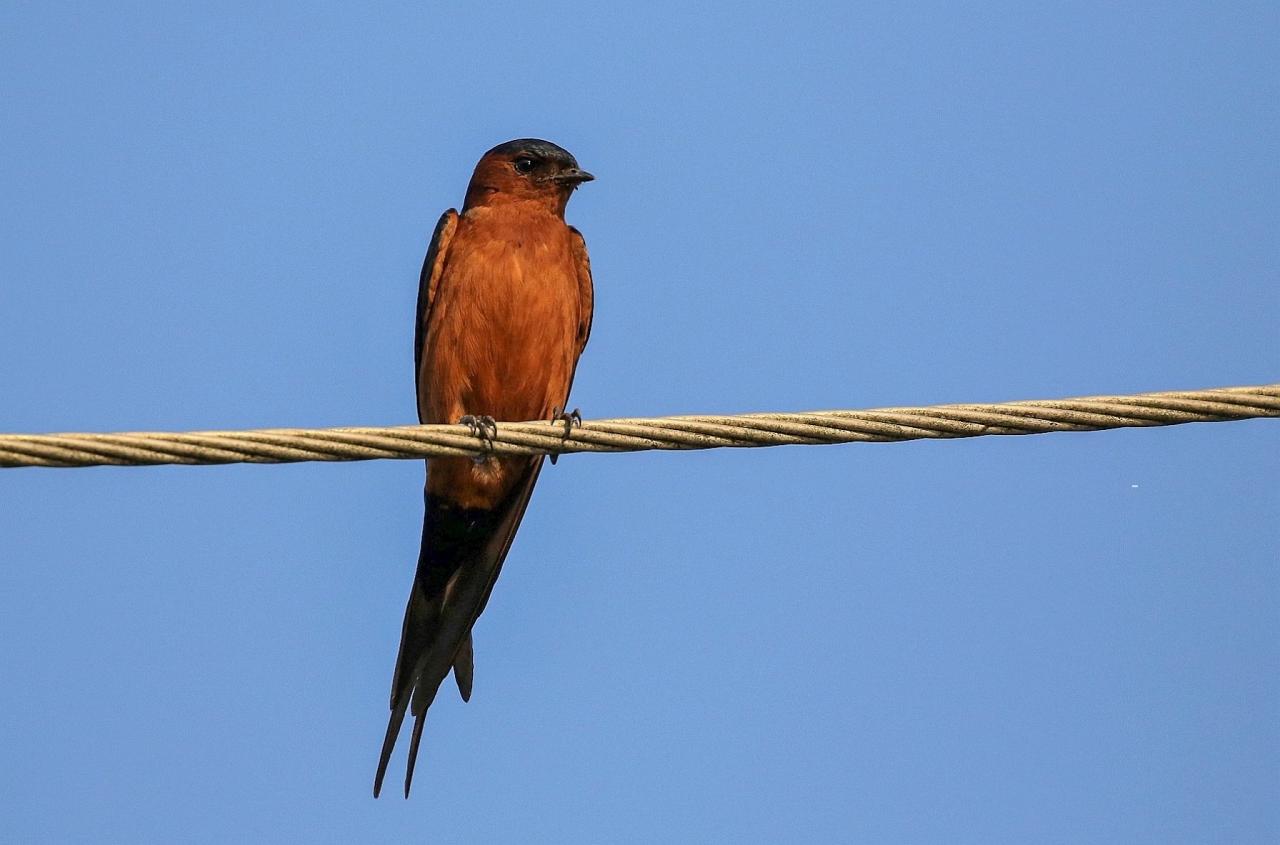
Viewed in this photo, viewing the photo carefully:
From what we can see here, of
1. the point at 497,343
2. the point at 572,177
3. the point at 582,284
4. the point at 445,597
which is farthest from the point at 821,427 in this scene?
the point at 572,177

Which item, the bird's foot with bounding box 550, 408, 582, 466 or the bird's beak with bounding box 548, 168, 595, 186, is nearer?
the bird's foot with bounding box 550, 408, 582, 466

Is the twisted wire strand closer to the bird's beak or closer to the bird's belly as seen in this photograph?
the bird's belly

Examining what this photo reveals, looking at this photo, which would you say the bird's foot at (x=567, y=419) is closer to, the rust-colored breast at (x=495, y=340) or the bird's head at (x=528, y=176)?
the rust-colored breast at (x=495, y=340)

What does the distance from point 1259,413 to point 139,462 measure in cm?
333

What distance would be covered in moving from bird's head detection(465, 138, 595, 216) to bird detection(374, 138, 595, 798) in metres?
0.17

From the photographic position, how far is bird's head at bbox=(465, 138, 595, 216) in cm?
852

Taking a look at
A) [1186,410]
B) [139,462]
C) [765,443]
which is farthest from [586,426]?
[1186,410]

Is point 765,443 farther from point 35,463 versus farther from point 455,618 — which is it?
point 455,618

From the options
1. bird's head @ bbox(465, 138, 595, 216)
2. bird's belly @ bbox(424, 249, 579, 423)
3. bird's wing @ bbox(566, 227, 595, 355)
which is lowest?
bird's belly @ bbox(424, 249, 579, 423)

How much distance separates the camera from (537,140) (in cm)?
873

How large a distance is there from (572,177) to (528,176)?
0.75 feet

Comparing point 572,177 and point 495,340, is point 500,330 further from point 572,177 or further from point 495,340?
point 572,177

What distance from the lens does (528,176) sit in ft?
28.1

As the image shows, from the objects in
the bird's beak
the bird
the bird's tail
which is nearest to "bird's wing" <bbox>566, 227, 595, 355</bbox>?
the bird
